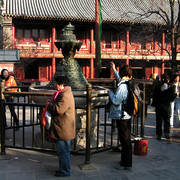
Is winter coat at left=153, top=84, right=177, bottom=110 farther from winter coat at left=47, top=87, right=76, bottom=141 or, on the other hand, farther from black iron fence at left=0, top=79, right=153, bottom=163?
winter coat at left=47, top=87, right=76, bottom=141

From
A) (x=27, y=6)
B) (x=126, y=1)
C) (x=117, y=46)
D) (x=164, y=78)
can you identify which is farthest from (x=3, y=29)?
(x=164, y=78)

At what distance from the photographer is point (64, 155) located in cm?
351

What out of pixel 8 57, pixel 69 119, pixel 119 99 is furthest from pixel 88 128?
pixel 8 57

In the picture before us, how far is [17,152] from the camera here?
183 inches

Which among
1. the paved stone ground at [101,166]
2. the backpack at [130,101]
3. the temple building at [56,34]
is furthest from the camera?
the temple building at [56,34]

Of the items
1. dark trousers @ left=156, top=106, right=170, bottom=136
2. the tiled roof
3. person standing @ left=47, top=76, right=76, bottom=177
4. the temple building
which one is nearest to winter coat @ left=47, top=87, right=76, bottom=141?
person standing @ left=47, top=76, right=76, bottom=177

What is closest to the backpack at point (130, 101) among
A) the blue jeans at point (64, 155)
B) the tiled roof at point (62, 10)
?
the blue jeans at point (64, 155)

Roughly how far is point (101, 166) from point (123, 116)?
902 millimetres

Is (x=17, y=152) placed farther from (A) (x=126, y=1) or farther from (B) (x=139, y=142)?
(A) (x=126, y=1)

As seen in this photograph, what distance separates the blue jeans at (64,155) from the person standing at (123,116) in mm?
772

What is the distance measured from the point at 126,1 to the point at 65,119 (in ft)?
78.0

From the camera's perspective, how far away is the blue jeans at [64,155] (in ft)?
11.4

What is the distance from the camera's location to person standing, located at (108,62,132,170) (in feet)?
12.1

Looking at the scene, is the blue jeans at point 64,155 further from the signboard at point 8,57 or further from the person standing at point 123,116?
the signboard at point 8,57
